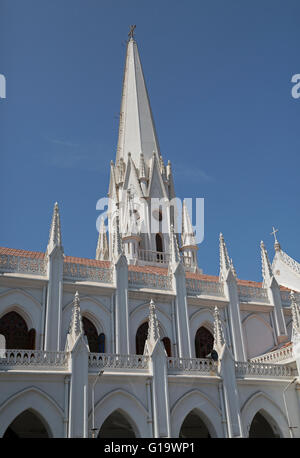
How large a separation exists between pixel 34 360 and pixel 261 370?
1009cm


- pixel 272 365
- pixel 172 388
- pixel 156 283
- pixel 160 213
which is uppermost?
pixel 160 213

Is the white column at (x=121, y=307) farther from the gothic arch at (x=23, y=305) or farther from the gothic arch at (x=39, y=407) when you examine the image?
the gothic arch at (x=39, y=407)

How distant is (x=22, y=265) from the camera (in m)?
22.0

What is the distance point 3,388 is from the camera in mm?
16484

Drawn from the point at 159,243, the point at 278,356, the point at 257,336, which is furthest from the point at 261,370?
the point at 159,243

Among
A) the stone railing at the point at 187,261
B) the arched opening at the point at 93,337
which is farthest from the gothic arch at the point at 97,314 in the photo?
the stone railing at the point at 187,261

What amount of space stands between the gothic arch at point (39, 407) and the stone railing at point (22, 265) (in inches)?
255

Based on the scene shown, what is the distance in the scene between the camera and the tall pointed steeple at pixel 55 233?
22606 millimetres

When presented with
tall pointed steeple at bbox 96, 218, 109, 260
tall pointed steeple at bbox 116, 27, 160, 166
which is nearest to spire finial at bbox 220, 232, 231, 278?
tall pointed steeple at bbox 96, 218, 109, 260

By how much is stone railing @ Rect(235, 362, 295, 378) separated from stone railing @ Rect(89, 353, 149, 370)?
4401 millimetres

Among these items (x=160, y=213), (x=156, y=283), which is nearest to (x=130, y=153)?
(x=160, y=213)

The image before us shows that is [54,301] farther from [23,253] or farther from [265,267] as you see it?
[265,267]

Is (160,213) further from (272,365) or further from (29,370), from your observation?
(29,370)
